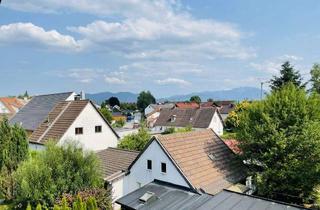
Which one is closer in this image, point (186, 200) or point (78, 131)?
point (186, 200)

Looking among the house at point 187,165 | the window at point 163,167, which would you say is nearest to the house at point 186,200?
the house at point 187,165

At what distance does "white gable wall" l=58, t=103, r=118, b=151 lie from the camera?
32.7 metres

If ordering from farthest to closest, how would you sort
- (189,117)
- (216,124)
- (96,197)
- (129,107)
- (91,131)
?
(129,107) < (189,117) < (216,124) < (91,131) < (96,197)

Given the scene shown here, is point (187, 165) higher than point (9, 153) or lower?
lower

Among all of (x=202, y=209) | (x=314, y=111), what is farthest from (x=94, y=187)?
(x=314, y=111)

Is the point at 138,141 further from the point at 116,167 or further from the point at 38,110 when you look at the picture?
the point at 38,110

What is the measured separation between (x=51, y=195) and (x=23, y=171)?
8.30 feet

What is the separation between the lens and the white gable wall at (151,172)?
64.9ft

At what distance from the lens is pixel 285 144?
20.5 metres

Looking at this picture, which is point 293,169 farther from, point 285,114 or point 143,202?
point 143,202

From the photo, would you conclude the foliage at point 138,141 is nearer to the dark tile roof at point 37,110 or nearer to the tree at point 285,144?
the dark tile roof at point 37,110

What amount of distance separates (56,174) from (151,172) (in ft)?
21.1

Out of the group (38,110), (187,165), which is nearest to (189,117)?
(38,110)

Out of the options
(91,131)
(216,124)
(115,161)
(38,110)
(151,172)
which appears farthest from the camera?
(216,124)
